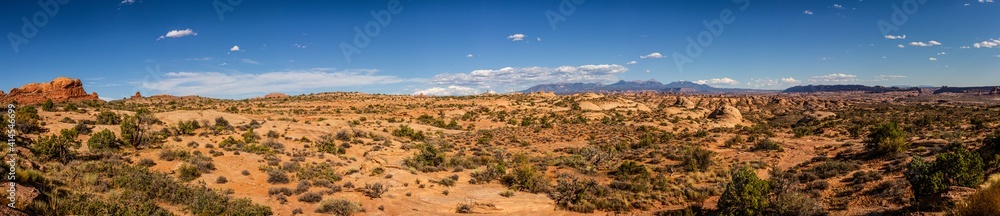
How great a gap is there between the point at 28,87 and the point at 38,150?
49.1m

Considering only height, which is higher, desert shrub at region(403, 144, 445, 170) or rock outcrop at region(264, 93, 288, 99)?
rock outcrop at region(264, 93, 288, 99)

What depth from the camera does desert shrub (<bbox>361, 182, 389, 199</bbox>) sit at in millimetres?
16750

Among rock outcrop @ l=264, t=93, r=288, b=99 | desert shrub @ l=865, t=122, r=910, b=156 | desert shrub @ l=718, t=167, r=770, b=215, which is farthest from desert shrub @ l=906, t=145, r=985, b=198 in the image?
rock outcrop @ l=264, t=93, r=288, b=99

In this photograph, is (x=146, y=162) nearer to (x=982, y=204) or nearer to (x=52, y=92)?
(x=982, y=204)

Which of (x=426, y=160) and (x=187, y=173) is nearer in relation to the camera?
(x=187, y=173)

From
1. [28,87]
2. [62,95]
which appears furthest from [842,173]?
[28,87]

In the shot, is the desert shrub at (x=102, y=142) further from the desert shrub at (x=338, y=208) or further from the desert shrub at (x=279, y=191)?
the desert shrub at (x=338, y=208)

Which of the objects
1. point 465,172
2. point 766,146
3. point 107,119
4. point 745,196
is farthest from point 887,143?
point 107,119

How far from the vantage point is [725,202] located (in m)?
13.0

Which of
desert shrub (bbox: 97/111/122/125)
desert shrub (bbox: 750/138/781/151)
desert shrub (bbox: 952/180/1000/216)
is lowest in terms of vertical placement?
desert shrub (bbox: 750/138/781/151)

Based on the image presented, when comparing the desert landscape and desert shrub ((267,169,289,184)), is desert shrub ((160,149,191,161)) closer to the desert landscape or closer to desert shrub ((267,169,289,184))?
the desert landscape

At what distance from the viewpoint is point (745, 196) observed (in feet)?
39.5

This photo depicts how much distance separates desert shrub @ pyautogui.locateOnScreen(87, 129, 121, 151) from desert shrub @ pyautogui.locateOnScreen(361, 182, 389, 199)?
1268cm

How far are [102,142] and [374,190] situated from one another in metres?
13.8
